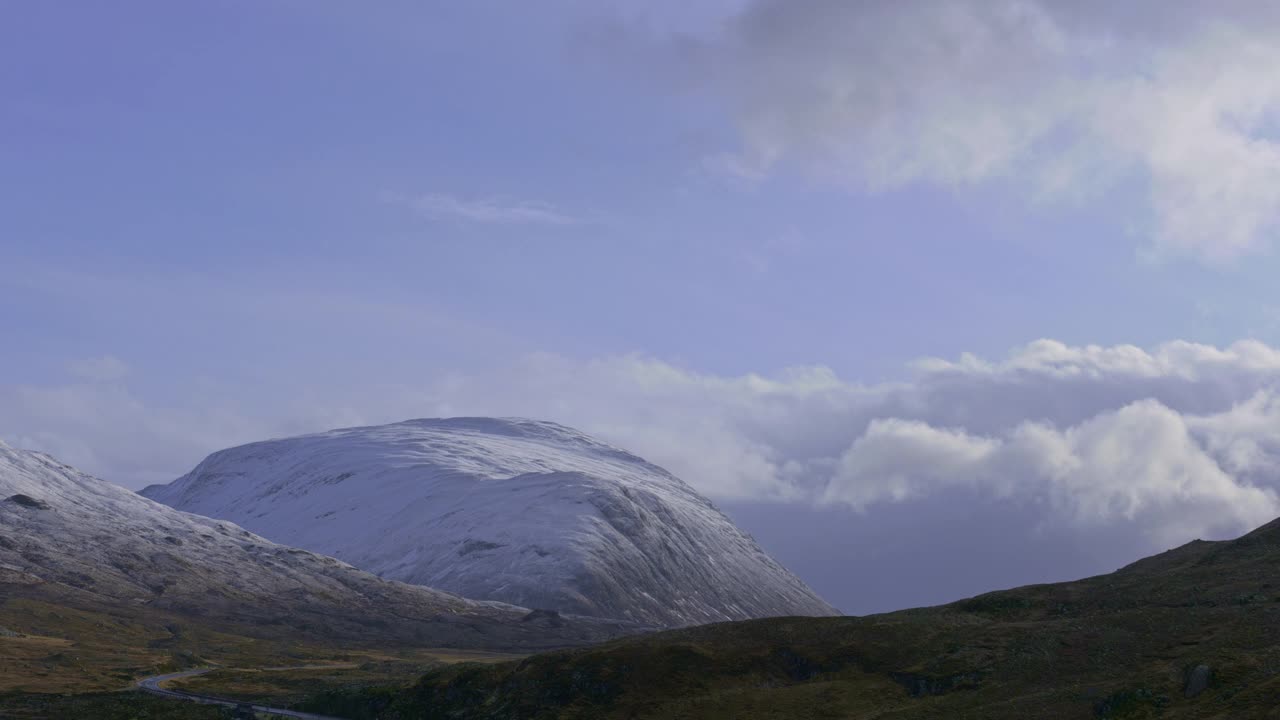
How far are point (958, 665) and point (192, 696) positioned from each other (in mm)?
88754

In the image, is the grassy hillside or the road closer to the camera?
the grassy hillside

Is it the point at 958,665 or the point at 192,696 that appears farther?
the point at 192,696

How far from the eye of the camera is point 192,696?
423 feet

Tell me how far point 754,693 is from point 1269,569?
43.7 metres

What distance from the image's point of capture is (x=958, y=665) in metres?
78.1

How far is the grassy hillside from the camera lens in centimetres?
6412

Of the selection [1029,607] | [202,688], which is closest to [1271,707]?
[1029,607]

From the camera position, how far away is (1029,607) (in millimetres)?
93562

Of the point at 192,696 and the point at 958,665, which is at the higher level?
the point at 192,696

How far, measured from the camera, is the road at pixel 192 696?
107 metres

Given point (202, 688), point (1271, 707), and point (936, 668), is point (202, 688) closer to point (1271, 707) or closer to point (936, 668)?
point (936, 668)

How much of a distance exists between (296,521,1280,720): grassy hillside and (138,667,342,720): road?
225 inches

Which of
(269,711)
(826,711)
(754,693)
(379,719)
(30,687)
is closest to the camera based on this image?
(826,711)

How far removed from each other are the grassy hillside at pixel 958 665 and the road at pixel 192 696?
571 cm
